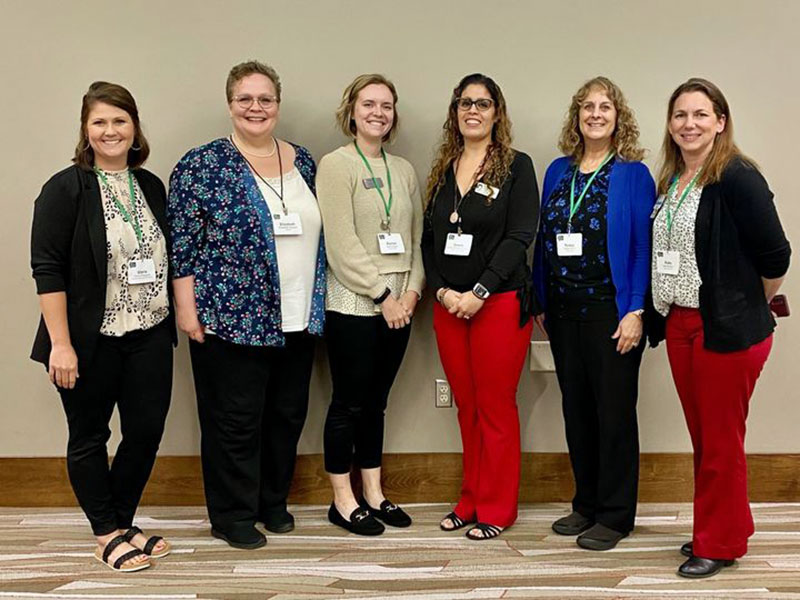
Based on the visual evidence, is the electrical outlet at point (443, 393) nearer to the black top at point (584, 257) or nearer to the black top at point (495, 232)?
the black top at point (495, 232)

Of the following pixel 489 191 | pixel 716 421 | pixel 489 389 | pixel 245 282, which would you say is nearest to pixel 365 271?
pixel 245 282

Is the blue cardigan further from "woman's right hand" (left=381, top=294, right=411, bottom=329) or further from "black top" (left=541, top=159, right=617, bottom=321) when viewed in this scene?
"woman's right hand" (left=381, top=294, right=411, bottom=329)

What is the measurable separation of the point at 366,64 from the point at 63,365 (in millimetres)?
1667

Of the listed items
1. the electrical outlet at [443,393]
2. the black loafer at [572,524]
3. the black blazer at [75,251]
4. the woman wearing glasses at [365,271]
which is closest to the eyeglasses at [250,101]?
the woman wearing glasses at [365,271]

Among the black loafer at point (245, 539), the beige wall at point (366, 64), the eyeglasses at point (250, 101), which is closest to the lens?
the eyeglasses at point (250, 101)

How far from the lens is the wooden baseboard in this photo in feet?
11.5

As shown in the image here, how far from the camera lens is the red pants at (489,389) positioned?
10.0ft

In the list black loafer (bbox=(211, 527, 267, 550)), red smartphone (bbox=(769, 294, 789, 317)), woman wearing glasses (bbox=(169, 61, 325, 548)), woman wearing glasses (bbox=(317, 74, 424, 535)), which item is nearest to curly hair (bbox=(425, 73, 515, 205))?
woman wearing glasses (bbox=(317, 74, 424, 535))

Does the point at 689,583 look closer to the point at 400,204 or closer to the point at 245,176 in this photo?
the point at 400,204

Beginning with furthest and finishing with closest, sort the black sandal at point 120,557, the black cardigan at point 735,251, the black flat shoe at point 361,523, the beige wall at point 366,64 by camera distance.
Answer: the beige wall at point 366,64, the black flat shoe at point 361,523, the black sandal at point 120,557, the black cardigan at point 735,251

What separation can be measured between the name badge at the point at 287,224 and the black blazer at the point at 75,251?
58 centimetres

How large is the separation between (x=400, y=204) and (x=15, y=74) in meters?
1.65

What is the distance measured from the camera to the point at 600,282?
2938 millimetres

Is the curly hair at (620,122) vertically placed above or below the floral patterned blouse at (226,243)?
above
